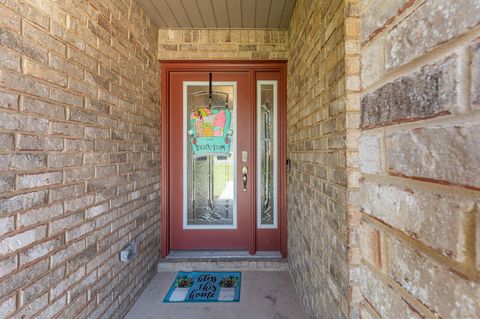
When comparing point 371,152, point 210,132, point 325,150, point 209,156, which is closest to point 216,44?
point 210,132

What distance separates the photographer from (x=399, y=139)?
0.49m

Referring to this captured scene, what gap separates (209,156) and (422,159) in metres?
2.55

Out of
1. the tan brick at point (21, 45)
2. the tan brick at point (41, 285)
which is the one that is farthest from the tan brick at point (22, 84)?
the tan brick at point (41, 285)

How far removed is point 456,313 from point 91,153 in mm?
1773

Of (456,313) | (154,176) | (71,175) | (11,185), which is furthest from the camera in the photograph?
(154,176)

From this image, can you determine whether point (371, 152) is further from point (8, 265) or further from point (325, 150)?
point (8, 265)

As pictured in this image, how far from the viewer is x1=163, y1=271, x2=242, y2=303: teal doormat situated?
7.25 feet

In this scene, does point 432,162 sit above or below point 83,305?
above

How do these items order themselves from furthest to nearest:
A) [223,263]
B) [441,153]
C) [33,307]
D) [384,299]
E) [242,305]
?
[223,263] → [242,305] → [33,307] → [384,299] → [441,153]

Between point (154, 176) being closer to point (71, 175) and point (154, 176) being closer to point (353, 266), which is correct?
point (71, 175)

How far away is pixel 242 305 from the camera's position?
212 centimetres

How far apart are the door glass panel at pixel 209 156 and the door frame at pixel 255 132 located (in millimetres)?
183

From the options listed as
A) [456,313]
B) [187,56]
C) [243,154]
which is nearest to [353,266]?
[456,313]

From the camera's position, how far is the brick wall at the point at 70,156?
3.64ft
